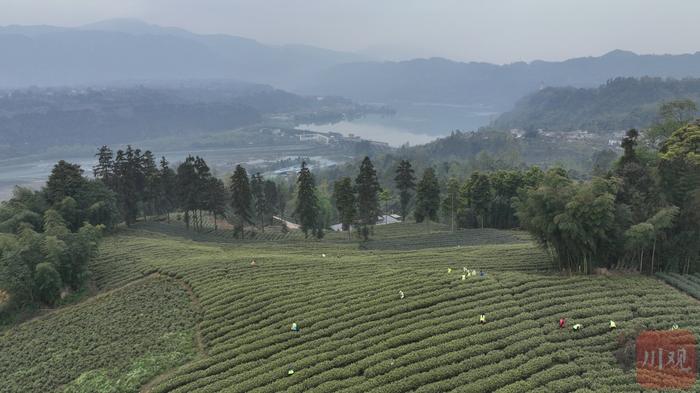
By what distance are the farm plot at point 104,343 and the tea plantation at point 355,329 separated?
0.10 m

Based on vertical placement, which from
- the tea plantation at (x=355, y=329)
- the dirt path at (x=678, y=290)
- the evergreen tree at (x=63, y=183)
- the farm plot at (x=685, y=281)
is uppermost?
the evergreen tree at (x=63, y=183)

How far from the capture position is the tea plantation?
19.6m

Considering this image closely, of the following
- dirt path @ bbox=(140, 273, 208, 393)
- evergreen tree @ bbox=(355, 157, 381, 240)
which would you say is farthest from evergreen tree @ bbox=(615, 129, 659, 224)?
evergreen tree @ bbox=(355, 157, 381, 240)

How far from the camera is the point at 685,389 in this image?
1733 centimetres

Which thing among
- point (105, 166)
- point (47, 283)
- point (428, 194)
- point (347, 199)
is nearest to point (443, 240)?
point (428, 194)

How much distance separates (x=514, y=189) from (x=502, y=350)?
47.2m

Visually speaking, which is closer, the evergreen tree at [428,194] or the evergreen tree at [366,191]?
the evergreen tree at [366,191]

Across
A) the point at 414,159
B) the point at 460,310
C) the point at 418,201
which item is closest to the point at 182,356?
the point at 460,310

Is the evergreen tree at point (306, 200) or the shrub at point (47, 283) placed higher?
the evergreen tree at point (306, 200)

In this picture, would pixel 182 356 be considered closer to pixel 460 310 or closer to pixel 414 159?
pixel 460 310

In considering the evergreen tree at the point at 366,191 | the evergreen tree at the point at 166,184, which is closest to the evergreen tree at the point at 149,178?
the evergreen tree at the point at 166,184

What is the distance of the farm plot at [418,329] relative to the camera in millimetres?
19219

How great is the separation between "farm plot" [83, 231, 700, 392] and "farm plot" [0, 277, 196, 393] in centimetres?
153

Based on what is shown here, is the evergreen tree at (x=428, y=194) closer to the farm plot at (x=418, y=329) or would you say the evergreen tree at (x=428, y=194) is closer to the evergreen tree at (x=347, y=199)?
the evergreen tree at (x=347, y=199)
